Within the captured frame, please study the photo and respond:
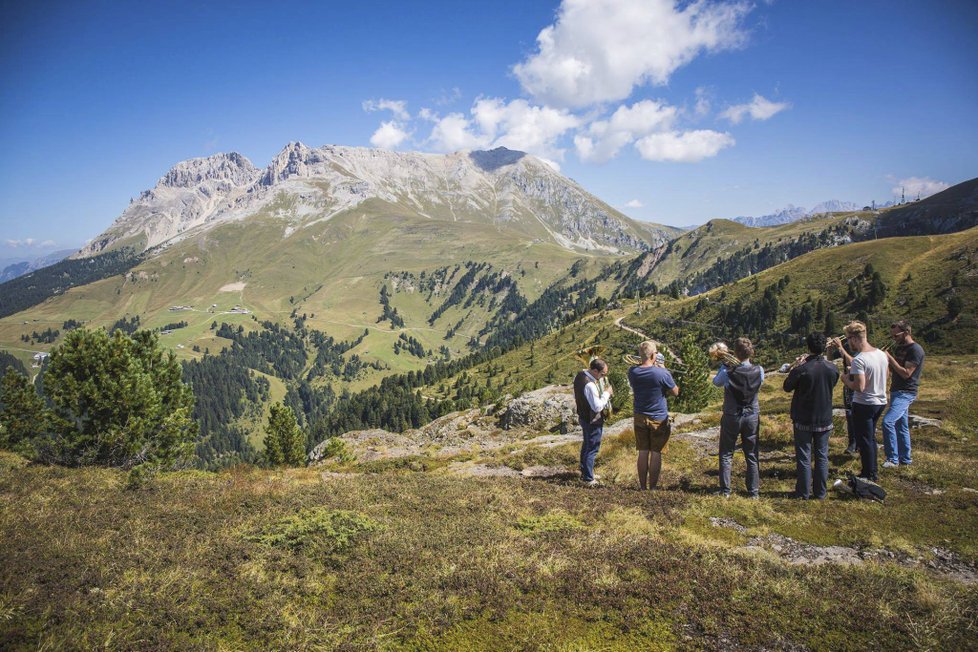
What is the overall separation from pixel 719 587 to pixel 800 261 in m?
234

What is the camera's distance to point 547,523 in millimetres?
11352

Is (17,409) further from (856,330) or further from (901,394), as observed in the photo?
(901,394)

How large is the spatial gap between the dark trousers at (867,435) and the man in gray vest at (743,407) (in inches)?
132

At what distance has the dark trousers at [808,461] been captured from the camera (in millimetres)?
12195

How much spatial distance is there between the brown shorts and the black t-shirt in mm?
7869

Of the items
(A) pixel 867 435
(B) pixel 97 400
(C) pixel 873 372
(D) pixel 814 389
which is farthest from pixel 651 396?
(B) pixel 97 400

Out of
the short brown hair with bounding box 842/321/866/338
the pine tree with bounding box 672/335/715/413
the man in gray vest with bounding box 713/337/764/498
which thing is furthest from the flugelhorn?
the pine tree with bounding box 672/335/715/413

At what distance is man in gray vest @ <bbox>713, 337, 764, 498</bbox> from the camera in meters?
12.3

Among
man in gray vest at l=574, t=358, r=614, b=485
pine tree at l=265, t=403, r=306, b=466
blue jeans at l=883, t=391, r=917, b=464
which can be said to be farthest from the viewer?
pine tree at l=265, t=403, r=306, b=466

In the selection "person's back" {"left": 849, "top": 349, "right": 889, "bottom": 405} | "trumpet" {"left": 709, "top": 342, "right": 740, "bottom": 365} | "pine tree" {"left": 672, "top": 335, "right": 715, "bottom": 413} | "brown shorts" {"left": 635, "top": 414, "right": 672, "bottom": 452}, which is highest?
"trumpet" {"left": 709, "top": 342, "right": 740, "bottom": 365}

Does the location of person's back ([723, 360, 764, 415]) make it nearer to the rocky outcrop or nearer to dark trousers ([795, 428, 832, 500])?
dark trousers ([795, 428, 832, 500])

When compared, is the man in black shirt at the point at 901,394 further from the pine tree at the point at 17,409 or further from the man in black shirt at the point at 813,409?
the pine tree at the point at 17,409

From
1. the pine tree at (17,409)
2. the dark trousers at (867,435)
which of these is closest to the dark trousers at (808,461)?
the dark trousers at (867,435)

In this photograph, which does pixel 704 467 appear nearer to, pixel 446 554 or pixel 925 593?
pixel 925 593
